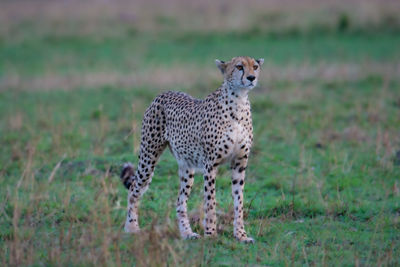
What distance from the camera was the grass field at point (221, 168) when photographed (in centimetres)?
463

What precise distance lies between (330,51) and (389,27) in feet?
9.35

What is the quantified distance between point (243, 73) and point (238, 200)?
3.14ft

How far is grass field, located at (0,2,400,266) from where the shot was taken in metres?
4.63

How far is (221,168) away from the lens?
7102mm

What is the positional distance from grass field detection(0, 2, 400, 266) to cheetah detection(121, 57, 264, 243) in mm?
188

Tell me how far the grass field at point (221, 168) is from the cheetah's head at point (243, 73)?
101 cm

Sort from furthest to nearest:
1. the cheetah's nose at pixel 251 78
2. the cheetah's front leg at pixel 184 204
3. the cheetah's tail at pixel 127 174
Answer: the cheetah's tail at pixel 127 174 < the cheetah's front leg at pixel 184 204 < the cheetah's nose at pixel 251 78

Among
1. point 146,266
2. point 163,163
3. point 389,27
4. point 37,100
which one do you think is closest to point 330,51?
point 389,27

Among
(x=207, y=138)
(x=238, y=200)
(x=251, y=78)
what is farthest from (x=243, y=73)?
(x=238, y=200)

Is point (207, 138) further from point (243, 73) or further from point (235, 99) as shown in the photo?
point (243, 73)

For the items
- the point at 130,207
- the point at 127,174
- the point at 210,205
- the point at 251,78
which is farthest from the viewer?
the point at 127,174

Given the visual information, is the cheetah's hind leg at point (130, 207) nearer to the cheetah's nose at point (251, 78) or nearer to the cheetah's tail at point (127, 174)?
the cheetah's tail at point (127, 174)

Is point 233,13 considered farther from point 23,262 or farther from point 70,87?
point 23,262

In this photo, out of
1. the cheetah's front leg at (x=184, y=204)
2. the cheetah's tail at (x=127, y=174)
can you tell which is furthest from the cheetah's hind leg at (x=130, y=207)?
the cheetah's front leg at (x=184, y=204)
